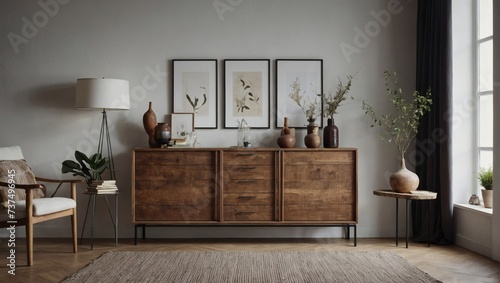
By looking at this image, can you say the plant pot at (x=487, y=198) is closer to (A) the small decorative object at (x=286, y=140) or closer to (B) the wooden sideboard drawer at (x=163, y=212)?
(A) the small decorative object at (x=286, y=140)

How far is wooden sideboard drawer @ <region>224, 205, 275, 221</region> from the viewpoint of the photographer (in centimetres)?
507

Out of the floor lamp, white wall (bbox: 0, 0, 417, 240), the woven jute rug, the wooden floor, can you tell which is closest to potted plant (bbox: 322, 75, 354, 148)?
white wall (bbox: 0, 0, 417, 240)

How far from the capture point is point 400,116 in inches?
216

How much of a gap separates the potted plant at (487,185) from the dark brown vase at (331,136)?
1.40m

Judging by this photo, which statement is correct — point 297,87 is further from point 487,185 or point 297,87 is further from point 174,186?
point 487,185

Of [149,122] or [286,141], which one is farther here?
[149,122]

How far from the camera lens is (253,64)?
218 inches

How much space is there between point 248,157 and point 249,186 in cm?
29

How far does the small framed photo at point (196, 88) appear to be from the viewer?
553cm

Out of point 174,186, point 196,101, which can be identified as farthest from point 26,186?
point 196,101

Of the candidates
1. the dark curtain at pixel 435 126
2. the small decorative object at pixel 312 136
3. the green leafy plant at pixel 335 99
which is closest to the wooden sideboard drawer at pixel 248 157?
the small decorative object at pixel 312 136

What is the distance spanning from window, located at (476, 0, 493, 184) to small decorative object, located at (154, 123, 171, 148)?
3074 mm

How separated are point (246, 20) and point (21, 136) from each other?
8.86ft

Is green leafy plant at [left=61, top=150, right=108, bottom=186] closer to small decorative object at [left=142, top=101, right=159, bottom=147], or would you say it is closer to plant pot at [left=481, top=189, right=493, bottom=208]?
small decorative object at [left=142, top=101, right=159, bottom=147]
